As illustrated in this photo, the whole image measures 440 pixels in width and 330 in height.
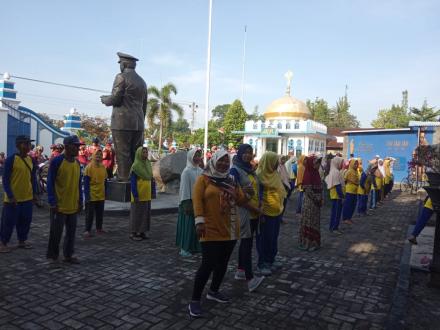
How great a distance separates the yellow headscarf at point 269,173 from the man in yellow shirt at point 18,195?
3453 mm

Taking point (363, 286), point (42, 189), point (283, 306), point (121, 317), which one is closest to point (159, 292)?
point (121, 317)

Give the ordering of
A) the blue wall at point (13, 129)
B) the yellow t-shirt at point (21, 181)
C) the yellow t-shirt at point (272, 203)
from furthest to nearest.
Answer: the blue wall at point (13, 129) < the yellow t-shirt at point (21, 181) < the yellow t-shirt at point (272, 203)

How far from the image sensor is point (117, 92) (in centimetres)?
853

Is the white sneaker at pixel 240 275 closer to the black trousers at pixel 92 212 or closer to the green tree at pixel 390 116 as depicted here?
the black trousers at pixel 92 212

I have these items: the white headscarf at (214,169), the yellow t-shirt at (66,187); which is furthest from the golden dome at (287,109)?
the white headscarf at (214,169)

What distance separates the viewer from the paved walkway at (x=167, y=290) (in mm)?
3402

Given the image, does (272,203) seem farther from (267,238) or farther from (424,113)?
(424,113)

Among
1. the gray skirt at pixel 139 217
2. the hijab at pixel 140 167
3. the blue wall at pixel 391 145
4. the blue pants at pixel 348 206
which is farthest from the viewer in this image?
the blue wall at pixel 391 145

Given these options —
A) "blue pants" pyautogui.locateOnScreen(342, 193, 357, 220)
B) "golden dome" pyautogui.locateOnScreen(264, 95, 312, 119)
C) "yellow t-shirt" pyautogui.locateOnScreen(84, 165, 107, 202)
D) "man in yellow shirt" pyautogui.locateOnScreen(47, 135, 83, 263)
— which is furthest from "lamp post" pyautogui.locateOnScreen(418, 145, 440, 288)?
"golden dome" pyautogui.locateOnScreen(264, 95, 312, 119)

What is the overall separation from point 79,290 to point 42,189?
283 inches

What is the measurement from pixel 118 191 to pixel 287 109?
1050 inches

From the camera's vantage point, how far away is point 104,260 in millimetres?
5105

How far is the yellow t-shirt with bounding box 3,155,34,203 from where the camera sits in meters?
5.32

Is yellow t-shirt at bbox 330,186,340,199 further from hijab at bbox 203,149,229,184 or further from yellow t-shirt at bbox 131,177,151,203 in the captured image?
hijab at bbox 203,149,229,184
